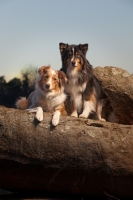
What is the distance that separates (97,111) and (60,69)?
3.95ft

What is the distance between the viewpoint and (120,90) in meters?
7.95

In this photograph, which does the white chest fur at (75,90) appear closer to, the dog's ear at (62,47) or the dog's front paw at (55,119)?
the dog's ear at (62,47)

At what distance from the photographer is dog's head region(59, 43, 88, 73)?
6.97 metres

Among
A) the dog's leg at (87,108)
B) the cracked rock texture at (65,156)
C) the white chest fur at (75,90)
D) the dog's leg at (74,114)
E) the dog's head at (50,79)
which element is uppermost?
the dog's head at (50,79)

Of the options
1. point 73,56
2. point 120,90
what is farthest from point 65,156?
point 120,90

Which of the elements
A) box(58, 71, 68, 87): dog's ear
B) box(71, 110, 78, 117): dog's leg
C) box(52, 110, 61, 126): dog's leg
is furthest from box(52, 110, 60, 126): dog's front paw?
box(71, 110, 78, 117): dog's leg

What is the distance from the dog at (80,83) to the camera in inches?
276

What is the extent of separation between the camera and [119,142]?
5938 millimetres

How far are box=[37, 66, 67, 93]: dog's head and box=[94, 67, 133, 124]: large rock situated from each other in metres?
1.56

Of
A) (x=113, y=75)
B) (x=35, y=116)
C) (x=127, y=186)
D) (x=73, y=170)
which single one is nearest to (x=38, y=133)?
(x=35, y=116)

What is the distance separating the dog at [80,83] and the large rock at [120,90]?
415 mm

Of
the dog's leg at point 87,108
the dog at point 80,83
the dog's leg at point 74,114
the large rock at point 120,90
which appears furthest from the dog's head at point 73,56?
the large rock at point 120,90

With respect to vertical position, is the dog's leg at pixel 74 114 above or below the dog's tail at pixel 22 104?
below

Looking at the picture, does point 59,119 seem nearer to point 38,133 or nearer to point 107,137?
point 38,133
